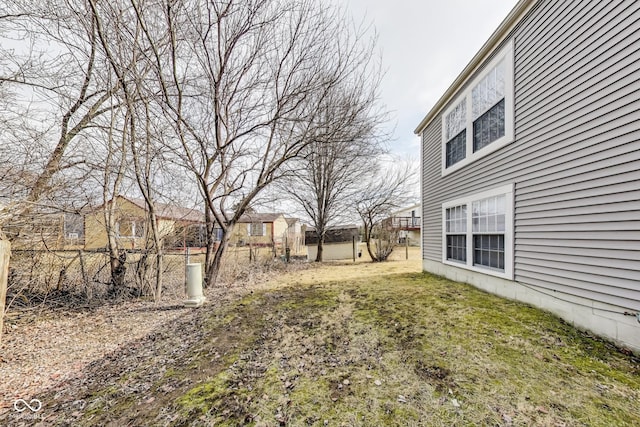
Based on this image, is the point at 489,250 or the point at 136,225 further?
the point at 136,225

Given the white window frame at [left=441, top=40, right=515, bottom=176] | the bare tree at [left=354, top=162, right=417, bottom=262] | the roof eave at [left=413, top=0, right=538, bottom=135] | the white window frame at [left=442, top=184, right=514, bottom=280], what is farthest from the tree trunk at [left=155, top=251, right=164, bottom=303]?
the bare tree at [left=354, top=162, right=417, bottom=262]

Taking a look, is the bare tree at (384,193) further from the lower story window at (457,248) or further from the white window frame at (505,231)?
the white window frame at (505,231)

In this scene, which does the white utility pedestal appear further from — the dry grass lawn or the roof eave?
the roof eave

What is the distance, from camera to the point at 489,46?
17.8 ft

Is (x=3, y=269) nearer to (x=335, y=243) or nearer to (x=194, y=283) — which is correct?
(x=194, y=283)

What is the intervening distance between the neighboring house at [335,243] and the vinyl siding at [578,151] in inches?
426

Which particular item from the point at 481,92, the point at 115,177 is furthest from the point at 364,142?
the point at 115,177

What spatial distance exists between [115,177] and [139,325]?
360cm

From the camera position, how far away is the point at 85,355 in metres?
3.60

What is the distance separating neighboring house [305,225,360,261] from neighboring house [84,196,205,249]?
8344mm

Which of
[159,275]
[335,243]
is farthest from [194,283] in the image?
[335,243]

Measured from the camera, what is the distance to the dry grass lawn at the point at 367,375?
226 centimetres

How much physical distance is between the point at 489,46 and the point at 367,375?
6542mm

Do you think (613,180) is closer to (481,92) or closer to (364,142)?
(481,92)
